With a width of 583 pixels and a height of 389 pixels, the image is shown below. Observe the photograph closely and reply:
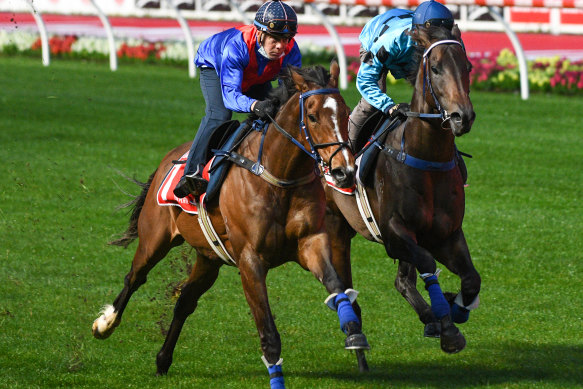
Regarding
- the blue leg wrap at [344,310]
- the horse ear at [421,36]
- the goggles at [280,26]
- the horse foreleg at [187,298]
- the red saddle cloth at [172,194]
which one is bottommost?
the horse foreleg at [187,298]

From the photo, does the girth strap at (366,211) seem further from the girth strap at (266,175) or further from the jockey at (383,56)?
the girth strap at (266,175)

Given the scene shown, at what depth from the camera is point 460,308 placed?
6.22m

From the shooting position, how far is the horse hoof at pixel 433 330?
19.4ft

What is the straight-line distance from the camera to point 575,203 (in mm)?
11320

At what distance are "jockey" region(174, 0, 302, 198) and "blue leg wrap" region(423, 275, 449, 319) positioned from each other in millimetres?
1325

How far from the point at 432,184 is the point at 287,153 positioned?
1057 mm

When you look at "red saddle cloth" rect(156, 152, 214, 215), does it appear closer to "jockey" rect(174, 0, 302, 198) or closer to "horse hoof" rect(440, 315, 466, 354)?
"jockey" rect(174, 0, 302, 198)

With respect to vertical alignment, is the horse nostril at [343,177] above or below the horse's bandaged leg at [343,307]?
above

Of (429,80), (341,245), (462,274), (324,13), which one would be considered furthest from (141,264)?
(324,13)

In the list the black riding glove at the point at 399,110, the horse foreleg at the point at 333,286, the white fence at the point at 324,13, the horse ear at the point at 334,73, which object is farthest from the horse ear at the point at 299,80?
the white fence at the point at 324,13

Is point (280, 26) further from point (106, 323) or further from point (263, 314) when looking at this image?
point (106, 323)

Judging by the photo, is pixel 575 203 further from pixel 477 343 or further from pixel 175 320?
pixel 175 320

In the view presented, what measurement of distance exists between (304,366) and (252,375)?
37cm

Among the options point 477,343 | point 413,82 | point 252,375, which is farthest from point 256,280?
point 477,343
